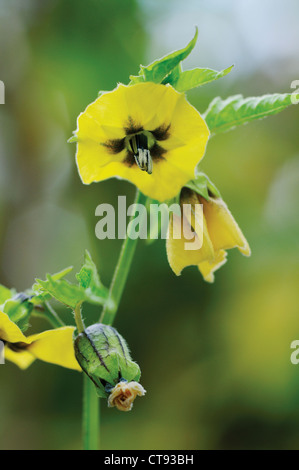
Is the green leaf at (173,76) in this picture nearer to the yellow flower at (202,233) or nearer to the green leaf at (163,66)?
the green leaf at (163,66)

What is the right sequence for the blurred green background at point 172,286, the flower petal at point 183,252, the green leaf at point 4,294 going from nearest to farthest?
the flower petal at point 183,252, the green leaf at point 4,294, the blurred green background at point 172,286

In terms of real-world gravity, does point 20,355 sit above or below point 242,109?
below

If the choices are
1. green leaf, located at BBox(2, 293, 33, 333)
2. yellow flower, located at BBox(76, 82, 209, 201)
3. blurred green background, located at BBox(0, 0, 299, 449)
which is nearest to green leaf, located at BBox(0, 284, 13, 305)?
green leaf, located at BBox(2, 293, 33, 333)

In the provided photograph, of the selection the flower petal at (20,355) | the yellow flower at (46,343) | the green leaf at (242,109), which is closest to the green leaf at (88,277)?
the yellow flower at (46,343)

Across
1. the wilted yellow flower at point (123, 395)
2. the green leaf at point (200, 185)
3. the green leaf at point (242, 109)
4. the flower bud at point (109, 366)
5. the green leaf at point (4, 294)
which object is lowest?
the wilted yellow flower at point (123, 395)

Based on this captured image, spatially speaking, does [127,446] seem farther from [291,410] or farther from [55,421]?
[291,410]

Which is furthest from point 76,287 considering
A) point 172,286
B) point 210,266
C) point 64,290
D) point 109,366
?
point 172,286

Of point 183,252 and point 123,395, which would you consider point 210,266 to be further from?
point 123,395
